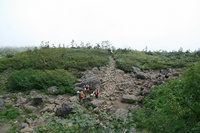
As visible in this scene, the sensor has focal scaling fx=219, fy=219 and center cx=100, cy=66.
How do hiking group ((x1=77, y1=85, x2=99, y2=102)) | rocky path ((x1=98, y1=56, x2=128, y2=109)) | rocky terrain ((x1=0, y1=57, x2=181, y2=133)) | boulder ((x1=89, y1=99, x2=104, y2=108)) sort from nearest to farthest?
rocky terrain ((x1=0, y1=57, x2=181, y2=133)), boulder ((x1=89, y1=99, x2=104, y2=108)), hiking group ((x1=77, y1=85, x2=99, y2=102)), rocky path ((x1=98, y1=56, x2=128, y2=109))

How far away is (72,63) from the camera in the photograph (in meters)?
21.9

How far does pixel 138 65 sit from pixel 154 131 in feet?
59.9

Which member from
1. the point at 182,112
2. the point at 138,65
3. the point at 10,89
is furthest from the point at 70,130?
the point at 138,65

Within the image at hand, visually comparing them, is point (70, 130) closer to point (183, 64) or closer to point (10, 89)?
point (10, 89)

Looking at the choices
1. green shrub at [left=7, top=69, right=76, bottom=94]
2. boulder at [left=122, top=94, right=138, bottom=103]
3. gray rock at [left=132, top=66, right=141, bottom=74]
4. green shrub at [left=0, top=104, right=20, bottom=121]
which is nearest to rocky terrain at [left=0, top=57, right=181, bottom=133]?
boulder at [left=122, top=94, right=138, bottom=103]

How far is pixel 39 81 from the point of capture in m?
16.8

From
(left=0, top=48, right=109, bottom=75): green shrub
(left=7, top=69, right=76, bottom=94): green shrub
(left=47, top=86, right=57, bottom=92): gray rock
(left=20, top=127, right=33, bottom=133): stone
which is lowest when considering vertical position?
(left=20, top=127, right=33, bottom=133): stone

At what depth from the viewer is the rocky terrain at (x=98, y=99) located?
11.8 metres

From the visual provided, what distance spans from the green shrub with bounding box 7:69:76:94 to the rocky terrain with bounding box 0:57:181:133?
0.61 metres

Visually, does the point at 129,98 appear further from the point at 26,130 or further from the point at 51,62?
the point at 51,62

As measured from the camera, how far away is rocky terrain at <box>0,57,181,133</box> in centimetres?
1177

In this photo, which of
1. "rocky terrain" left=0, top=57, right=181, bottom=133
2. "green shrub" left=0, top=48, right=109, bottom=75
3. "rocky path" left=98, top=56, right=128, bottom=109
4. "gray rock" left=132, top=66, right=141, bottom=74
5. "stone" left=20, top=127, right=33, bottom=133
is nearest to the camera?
"stone" left=20, top=127, right=33, bottom=133

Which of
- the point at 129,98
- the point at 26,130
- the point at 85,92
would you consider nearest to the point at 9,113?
the point at 26,130

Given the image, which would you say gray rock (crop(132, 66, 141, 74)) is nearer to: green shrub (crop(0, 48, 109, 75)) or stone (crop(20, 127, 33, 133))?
green shrub (crop(0, 48, 109, 75))
